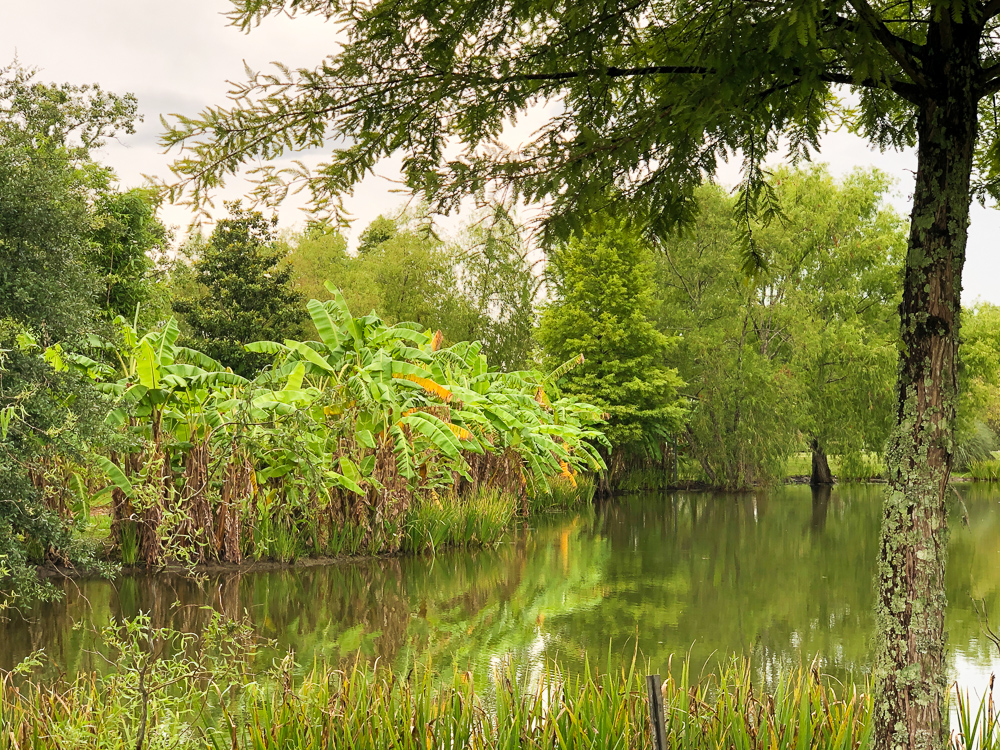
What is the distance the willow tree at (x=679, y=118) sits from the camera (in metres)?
3.14

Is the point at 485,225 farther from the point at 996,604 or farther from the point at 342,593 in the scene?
the point at 996,604

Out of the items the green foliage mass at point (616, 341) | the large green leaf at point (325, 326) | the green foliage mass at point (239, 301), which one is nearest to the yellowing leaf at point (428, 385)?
the large green leaf at point (325, 326)

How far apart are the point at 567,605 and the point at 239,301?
17996 mm

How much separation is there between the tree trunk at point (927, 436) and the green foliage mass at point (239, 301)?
71.3ft

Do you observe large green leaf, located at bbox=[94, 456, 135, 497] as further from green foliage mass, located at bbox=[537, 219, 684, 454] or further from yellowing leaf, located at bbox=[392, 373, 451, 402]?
green foliage mass, located at bbox=[537, 219, 684, 454]

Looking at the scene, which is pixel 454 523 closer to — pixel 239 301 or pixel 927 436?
pixel 927 436

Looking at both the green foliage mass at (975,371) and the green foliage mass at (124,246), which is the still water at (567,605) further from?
the green foliage mass at (124,246)

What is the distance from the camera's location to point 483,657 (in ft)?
22.2

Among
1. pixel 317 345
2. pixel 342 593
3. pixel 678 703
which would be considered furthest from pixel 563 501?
pixel 678 703

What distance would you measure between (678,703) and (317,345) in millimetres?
8157

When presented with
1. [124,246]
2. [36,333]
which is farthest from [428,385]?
[124,246]

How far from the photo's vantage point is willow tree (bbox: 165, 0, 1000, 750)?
314cm

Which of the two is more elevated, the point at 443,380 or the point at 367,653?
the point at 443,380

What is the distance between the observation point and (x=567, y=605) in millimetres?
8914
